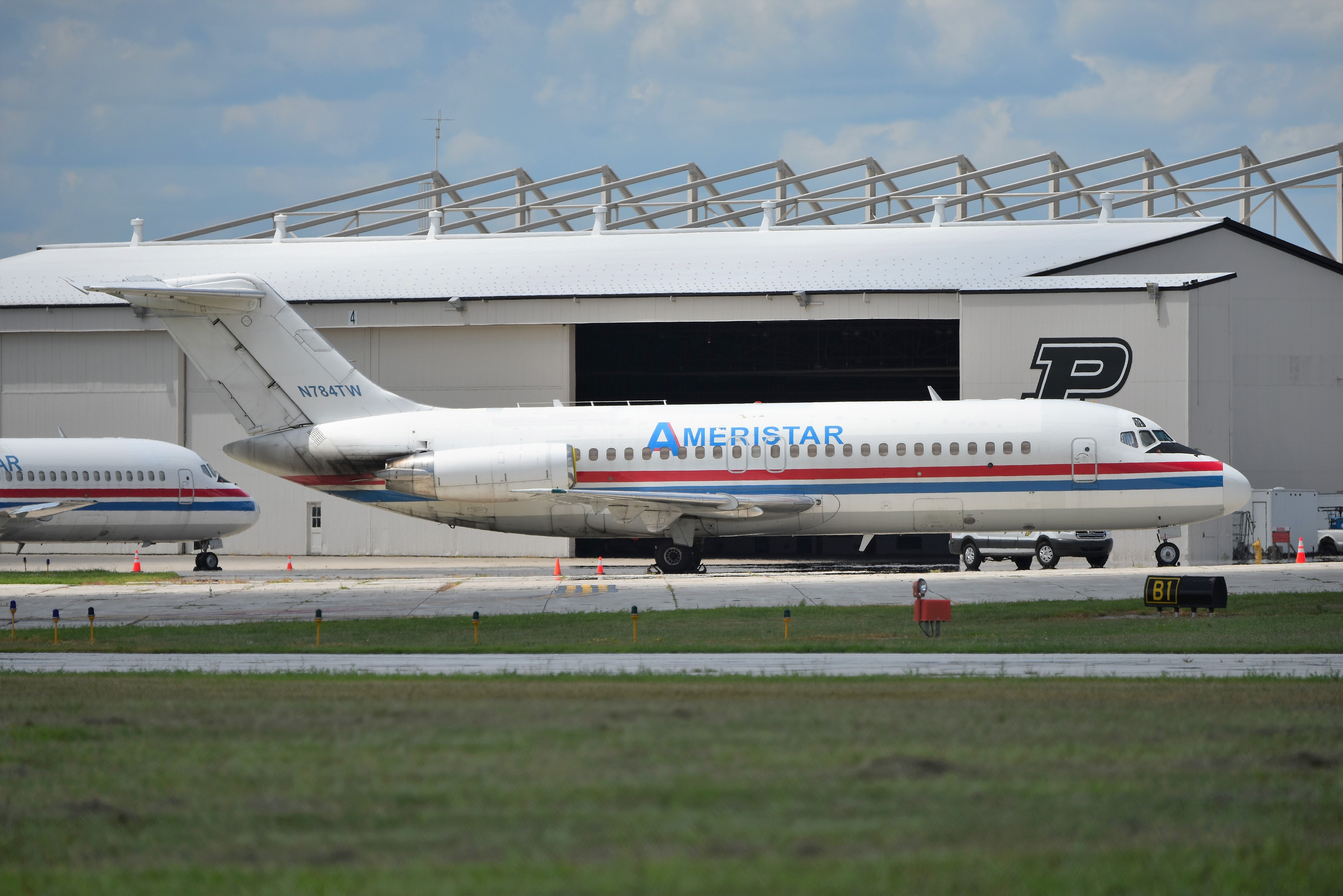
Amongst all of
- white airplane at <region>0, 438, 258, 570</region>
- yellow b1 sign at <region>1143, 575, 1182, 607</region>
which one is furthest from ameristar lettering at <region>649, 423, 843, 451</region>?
white airplane at <region>0, 438, 258, 570</region>

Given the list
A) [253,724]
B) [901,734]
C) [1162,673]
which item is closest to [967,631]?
[1162,673]

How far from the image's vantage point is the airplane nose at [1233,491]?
3175cm

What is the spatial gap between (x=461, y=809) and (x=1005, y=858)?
339cm

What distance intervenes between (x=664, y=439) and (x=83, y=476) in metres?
18.7

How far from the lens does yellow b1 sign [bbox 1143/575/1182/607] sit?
22656mm

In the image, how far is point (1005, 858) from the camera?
6.99 meters

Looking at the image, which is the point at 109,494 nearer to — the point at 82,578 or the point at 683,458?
the point at 82,578

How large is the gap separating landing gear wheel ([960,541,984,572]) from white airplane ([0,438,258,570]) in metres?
22.2

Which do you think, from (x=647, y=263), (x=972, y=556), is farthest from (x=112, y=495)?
(x=972, y=556)

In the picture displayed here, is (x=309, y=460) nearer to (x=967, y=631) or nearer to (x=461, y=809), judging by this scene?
(x=967, y=631)

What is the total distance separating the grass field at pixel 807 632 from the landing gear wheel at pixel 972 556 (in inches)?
485

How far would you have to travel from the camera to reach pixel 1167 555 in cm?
3388

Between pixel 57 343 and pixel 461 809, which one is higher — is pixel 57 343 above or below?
above

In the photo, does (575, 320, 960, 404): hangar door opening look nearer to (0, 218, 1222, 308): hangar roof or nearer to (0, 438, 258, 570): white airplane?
(0, 218, 1222, 308): hangar roof
